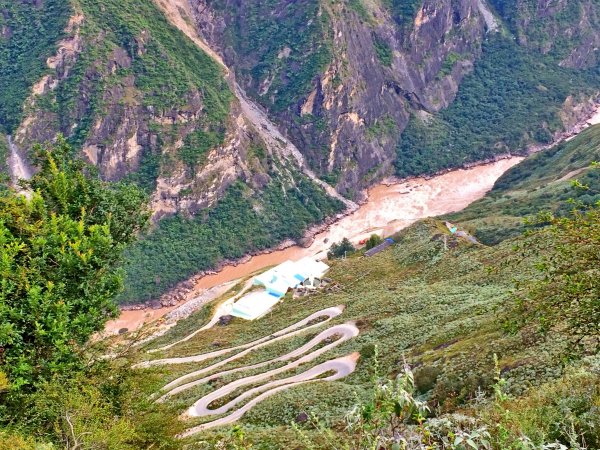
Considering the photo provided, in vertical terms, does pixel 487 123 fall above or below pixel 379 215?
above

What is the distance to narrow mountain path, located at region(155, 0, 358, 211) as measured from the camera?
157 metres

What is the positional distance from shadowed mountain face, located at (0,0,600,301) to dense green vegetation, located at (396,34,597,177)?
25.4 inches

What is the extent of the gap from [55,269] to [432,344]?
31603 mm

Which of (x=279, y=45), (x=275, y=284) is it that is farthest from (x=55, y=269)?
(x=279, y=45)

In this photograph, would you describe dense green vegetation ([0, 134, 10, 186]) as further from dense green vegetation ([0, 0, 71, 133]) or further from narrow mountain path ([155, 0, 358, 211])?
narrow mountain path ([155, 0, 358, 211])

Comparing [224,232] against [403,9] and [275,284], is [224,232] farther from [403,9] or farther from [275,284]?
[403,9]

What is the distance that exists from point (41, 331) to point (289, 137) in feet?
479

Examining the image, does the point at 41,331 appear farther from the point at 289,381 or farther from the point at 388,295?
the point at 388,295

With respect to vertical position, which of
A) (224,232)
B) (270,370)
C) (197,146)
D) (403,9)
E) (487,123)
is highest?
(403,9)

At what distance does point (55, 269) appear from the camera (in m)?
26.3

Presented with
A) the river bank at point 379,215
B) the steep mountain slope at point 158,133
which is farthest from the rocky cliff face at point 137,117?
the river bank at point 379,215

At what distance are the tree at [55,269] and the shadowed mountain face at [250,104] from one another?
8580cm

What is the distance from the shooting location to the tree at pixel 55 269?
22.8 meters

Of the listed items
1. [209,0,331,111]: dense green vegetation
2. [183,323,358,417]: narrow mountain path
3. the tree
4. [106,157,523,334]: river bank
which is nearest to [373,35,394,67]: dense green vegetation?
[209,0,331,111]: dense green vegetation
